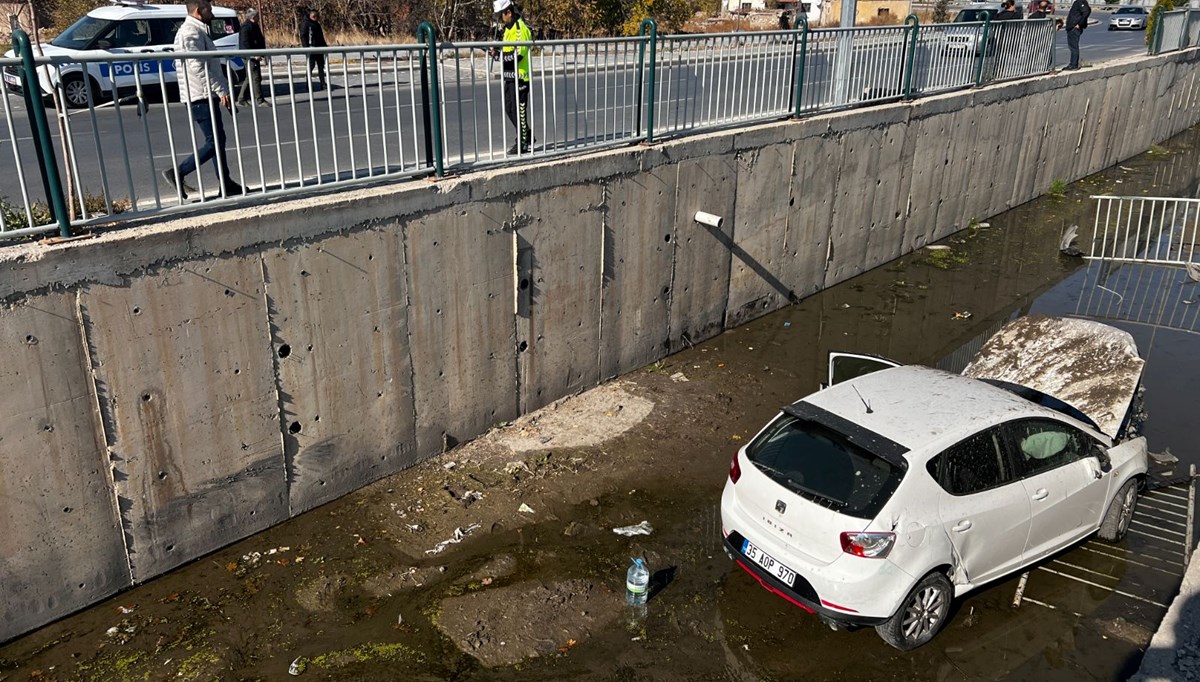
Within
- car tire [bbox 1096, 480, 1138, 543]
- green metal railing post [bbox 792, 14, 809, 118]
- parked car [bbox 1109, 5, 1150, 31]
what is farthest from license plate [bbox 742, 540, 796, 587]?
parked car [bbox 1109, 5, 1150, 31]

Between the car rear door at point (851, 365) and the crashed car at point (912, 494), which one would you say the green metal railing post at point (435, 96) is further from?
the car rear door at point (851, 365)

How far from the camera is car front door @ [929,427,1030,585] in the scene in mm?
5426

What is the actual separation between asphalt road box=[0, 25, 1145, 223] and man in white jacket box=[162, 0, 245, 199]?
0.80 feet

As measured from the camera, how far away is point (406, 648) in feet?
18.2

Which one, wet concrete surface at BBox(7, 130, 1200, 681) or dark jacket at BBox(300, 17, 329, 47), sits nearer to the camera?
wet concrete surface at BBox(7, 130, 1200, 681)

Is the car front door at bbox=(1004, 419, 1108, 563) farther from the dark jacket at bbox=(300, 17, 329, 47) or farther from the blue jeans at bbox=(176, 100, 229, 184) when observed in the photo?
the dark jacket at bbox=(300, 17, 329, 47)

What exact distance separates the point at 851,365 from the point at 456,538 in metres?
3.98

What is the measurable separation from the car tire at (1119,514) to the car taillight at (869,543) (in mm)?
2600

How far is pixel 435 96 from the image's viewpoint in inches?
284

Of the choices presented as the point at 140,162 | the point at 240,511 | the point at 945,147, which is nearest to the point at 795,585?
the point at 240,511

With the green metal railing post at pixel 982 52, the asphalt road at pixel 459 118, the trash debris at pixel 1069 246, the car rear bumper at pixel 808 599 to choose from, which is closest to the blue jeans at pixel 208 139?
the asphalt road at pixel 459 118

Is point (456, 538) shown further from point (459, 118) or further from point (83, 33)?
point (83, 33)

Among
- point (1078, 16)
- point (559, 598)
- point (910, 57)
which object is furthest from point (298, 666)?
point (1078, 16)

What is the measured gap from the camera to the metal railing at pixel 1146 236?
13.3 m
